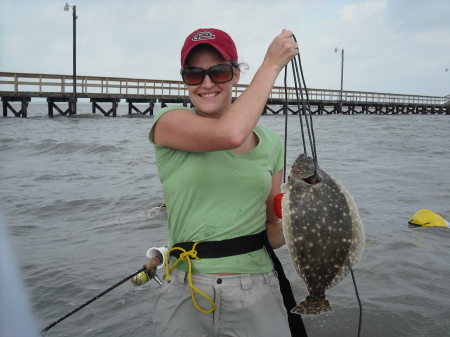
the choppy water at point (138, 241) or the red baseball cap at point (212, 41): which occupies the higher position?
the red baseball cap at point (212, 41)

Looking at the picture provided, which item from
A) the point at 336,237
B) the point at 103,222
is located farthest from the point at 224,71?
the point at 103,222

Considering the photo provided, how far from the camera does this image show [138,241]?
5.36 meters

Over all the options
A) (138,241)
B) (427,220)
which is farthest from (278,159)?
(427,220)

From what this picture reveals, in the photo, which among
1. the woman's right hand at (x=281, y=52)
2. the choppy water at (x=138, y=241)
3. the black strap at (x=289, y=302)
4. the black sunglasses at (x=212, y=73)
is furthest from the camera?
the choppy water at (x=138, y=241)

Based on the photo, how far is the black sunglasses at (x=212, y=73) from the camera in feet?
6.58

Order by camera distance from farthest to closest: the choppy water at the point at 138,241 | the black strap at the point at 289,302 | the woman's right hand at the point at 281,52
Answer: the choppy water at the point at 138,241, the black strap at the point at 289,302, the woman's right hand at the point at 281,52

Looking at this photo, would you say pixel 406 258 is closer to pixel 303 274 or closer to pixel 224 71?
pixel 303 274

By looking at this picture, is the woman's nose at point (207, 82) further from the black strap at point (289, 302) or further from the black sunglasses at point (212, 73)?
the black strap at point (289, 302)

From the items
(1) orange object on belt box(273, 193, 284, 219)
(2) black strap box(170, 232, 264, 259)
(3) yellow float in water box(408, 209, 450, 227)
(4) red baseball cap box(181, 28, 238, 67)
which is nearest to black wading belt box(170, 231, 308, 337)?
(2) black strap box(170, 232, 264, 259)

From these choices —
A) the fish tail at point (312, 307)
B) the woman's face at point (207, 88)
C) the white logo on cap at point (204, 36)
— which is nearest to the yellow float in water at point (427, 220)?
the fish tail at point (312, 307)

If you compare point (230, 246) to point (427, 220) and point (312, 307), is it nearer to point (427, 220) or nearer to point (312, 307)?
point (312, 307)

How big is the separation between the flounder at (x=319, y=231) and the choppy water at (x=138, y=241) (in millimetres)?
1232

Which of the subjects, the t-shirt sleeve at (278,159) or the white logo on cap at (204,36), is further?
the t-shirt sleeve at (278,159)

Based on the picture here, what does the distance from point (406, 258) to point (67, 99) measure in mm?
26588
